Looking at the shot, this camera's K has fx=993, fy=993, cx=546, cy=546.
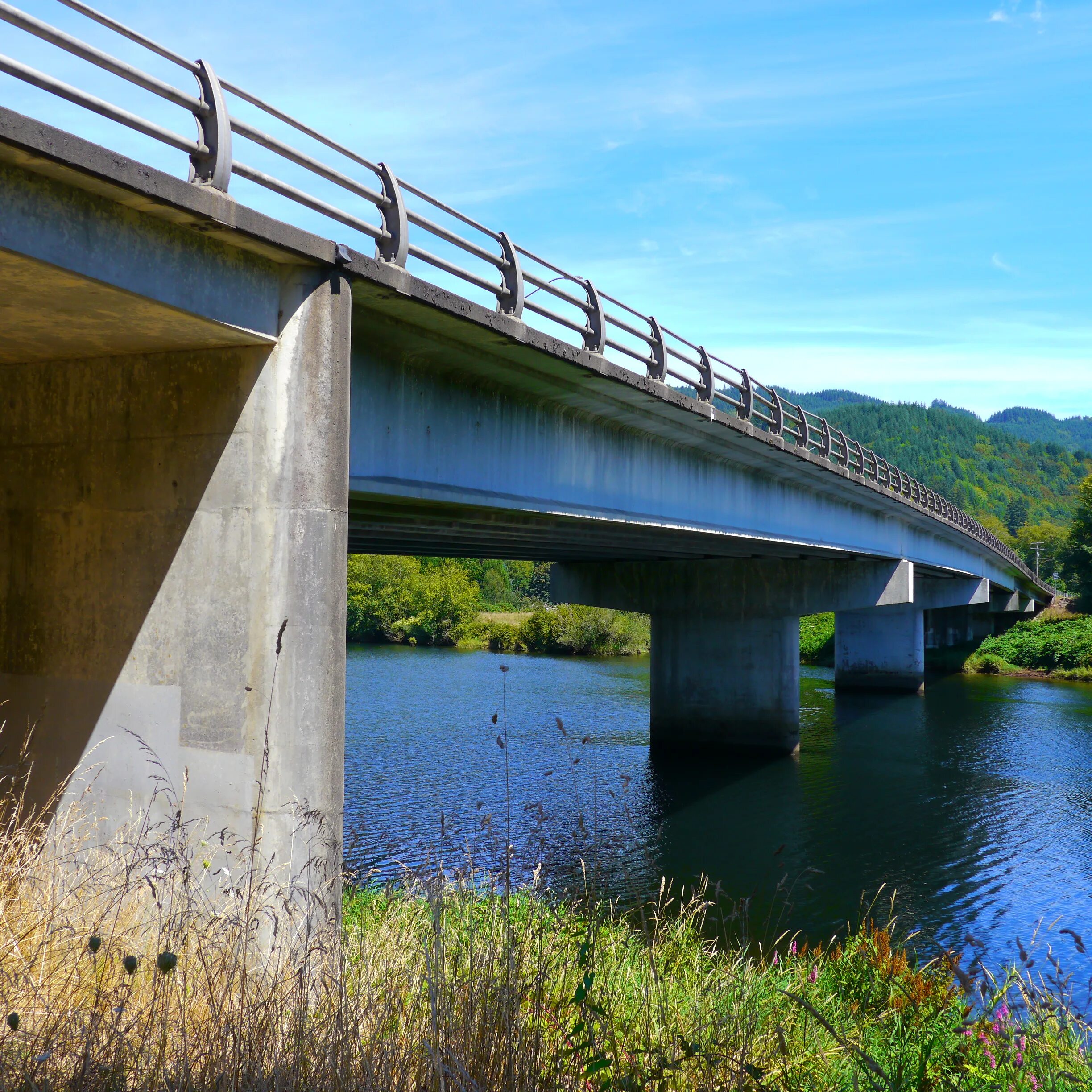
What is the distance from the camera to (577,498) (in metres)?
13.4

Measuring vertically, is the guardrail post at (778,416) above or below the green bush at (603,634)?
above

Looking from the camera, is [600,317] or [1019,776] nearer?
[600,317]

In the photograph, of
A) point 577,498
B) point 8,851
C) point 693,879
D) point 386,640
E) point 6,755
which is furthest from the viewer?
point 386,640

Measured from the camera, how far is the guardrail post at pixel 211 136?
6.58 meters

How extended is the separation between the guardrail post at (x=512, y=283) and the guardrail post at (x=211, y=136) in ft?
12.3

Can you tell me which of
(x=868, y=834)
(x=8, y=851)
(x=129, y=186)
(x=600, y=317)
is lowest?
(x=868, y=834)

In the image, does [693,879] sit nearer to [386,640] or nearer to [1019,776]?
[1019,776]

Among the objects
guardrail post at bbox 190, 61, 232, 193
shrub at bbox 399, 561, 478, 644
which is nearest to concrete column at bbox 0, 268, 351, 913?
guardrail post at bbox 190, 61, 232, 193

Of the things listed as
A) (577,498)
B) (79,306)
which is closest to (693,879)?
(577,498)

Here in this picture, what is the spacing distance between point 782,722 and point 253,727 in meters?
22.1

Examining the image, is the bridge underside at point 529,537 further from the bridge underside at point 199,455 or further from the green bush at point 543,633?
the green bush at point 543,633

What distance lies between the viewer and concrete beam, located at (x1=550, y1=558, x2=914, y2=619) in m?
27.7

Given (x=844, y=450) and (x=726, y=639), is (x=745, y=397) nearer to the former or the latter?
(x=844, y=450)

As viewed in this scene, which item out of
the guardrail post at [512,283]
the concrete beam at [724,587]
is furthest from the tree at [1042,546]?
the guardrail post at [512,283]
